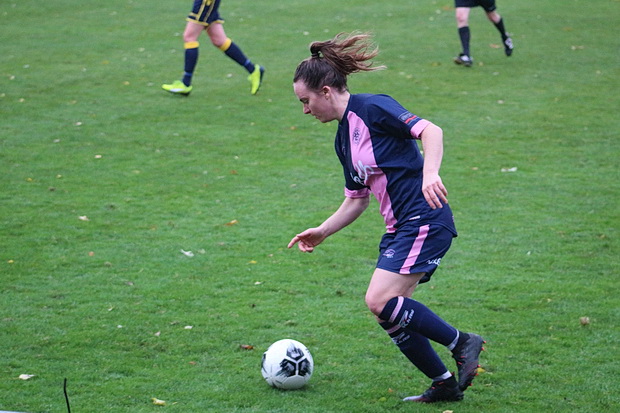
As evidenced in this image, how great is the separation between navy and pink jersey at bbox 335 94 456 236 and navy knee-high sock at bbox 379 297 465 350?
422 mm

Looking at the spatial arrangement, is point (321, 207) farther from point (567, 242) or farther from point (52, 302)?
point (52, 302)

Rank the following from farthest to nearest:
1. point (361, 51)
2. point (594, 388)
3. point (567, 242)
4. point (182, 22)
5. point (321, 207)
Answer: point (182, 22) < point (321, 207) < point (567, 242) < point (594, 388) < point (361, 51)

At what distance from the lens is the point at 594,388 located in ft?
15.3

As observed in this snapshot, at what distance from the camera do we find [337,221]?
186 inches

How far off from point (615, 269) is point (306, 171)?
153 inches

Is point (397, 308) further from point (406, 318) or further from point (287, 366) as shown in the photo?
point (287, 366)

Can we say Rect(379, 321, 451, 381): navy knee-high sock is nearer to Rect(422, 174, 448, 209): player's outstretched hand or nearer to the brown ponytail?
Rect(422, 174, 448, 209): player's outstretched hand

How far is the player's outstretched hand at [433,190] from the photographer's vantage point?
3887 millimetres

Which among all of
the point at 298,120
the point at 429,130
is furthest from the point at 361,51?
the point at 298,120

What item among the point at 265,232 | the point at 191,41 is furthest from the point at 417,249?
the point at 191,41

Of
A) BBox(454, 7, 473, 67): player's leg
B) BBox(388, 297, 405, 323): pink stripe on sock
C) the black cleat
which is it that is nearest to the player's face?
BBox(388, 297, 405, 323): pink stripe on sock

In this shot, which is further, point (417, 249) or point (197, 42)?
point (197, 42)

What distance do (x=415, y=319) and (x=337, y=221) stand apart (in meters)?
0.79

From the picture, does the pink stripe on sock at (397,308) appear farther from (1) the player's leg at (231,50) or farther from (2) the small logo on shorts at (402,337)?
(1) the player's leg at (231,50)
